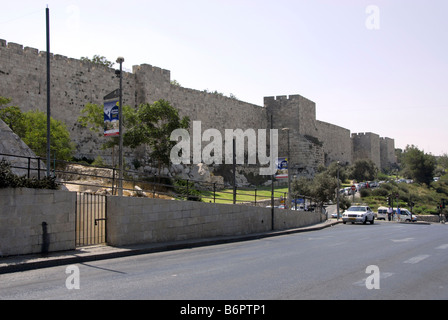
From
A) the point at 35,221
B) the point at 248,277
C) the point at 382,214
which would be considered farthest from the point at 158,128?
the point at 382,214

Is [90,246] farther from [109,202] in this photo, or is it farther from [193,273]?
[193,273]

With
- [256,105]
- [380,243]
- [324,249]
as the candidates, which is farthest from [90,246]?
[256,105]

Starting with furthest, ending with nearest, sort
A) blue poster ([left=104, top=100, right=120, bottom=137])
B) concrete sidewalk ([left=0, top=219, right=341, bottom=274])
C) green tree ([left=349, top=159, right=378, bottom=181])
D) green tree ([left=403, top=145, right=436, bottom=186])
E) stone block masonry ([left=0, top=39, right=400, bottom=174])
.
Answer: green tree ([left=403, top=145, right=436, bottom=186]) → green tree ([left=349, top=159, right=378, bottom=181]) → stone block masonry ([left=0, top=39, right=400, bottom=174]) → blue poster ([left=104, top=100, right=120, bottom=137]) → concrete sidewalk ([left=0, top=219, right=341, bottom=274])

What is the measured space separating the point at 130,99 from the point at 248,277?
26928 millimetres

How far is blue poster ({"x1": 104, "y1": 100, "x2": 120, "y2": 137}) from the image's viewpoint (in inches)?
559

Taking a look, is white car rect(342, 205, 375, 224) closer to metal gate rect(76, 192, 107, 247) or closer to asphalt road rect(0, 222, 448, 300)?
asphalt road rect(0, 222, 448, 300)

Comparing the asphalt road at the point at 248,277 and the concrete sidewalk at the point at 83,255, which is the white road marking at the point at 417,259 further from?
the concrete sidewalk at the point at 83,255

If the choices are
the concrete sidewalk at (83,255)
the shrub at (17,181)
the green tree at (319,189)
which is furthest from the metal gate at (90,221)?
the green tree at (319,189)

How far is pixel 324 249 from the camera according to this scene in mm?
12648

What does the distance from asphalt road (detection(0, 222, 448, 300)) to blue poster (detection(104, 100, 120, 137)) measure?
4.63m

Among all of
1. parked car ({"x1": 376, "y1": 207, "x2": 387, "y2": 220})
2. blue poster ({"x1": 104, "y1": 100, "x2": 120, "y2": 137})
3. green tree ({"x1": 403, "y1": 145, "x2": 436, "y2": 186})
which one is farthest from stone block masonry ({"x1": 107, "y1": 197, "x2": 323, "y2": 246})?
green tree ({"x1": 403, "y1": 145, "x2": 436, "y2": 186})

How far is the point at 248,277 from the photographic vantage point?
802 centimetres

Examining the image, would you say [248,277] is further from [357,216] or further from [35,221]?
[357,216]

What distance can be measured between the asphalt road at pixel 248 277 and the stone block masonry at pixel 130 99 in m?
18.2
